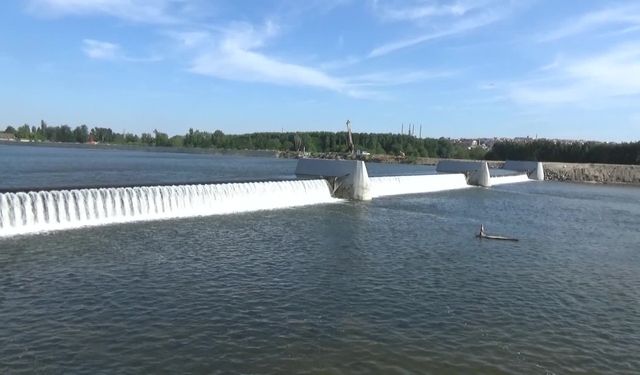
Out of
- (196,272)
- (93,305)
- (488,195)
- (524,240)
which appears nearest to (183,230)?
(196,272)

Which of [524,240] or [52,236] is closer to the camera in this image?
[52,236]

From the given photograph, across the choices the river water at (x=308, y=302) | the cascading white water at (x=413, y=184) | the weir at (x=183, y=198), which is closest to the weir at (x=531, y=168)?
the cascading white water at (x=413, y=184)

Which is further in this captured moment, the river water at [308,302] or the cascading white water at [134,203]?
the cascading white water at [134,203]

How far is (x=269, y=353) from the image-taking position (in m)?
8.79

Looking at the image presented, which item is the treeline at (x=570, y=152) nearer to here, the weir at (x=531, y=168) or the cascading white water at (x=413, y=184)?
the weir at (x=531, y=168)

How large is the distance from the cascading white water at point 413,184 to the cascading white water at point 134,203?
27.0 feet

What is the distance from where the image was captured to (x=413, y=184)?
1678 inches

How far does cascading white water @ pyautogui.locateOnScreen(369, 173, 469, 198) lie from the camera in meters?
38.4

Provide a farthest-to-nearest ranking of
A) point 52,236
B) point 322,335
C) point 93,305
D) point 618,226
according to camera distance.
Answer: point 618,226 → point 52,236 → point 93,305 → point 322,335

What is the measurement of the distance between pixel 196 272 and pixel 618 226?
76.8 feet

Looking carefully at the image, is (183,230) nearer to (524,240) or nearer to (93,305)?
(93,305)

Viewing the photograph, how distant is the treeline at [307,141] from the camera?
149212 mm

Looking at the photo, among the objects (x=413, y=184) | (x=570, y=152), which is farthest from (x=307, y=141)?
(x=413, y=184)

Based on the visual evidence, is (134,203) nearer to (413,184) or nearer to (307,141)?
(413,184)
